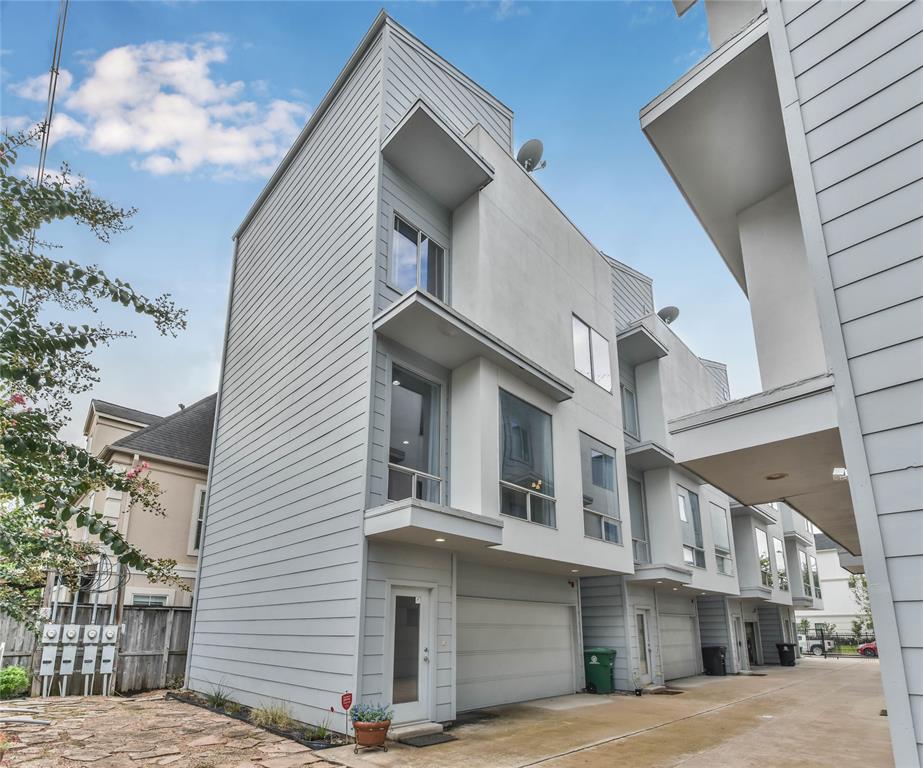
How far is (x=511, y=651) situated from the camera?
33.6ft

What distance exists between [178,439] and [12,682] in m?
5.96

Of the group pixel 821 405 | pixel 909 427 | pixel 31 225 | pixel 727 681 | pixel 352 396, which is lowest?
pixel 727 681

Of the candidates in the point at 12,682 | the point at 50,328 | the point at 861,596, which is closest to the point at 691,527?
the point at 12,682

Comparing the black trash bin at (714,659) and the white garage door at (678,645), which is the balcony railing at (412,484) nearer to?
the white garage door at (678,645)

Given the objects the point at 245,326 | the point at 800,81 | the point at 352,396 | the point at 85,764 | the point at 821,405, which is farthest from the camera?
the point at 245,326

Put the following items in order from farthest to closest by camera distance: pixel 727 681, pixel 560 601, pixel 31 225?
1. pixel 727 681
2. pixel 560 601
3. pixel 31 225

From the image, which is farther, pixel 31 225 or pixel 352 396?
pixel 352 396

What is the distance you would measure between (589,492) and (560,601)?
98.3 inches

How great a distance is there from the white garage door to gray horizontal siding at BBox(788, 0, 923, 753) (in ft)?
42.2

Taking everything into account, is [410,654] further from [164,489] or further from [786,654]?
[786,654]

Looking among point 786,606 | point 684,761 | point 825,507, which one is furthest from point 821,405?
point 786,606

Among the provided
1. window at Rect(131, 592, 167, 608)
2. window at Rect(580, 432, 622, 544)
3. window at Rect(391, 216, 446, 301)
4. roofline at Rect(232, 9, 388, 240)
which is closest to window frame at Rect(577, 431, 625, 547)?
window at Rect(580, 432, 622, 544)

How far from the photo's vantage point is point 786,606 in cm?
2231

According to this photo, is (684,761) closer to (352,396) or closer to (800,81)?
(352,396)
